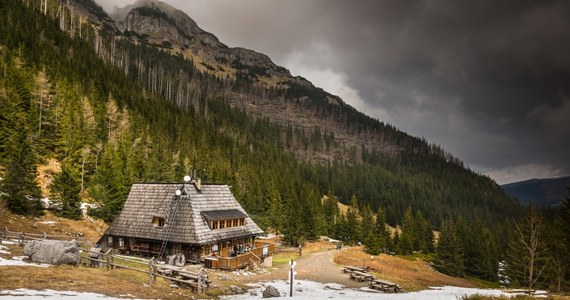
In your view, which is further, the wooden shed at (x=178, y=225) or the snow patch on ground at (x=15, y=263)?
the wooden shed at (x=178, y=225)

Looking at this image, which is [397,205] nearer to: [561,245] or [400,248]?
[400,248]

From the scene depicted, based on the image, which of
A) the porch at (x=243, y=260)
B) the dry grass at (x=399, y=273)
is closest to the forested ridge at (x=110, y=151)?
the dry grass at (x=399, y=273)

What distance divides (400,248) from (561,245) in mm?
42510

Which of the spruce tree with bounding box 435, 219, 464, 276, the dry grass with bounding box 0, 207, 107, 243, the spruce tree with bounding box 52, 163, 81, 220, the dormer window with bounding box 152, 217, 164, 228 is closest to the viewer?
the dry grass with bounding box 0, 207, 107, 243

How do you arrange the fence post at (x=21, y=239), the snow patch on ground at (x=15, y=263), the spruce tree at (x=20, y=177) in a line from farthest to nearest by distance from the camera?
the spruce tree at (x=20, y=177) → the fence post at (x=21, y=239) → the snow patch on ground at (x=15, y=263)

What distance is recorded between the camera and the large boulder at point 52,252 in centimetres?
2009

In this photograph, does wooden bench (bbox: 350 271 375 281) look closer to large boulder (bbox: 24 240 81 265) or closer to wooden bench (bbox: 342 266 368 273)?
wooden bench (bbox: 342 266 368 273)

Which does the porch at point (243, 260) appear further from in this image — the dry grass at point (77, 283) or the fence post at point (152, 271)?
the fence post at point (152, 271)

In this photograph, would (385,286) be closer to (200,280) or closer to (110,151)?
(200,280)

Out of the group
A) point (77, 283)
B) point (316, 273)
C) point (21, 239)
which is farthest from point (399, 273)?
point (21, 239)

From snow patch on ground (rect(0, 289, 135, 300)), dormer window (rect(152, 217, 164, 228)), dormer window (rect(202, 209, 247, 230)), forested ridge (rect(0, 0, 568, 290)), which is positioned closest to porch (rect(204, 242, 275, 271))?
dormer window (rect(202, 209, 247, 230))

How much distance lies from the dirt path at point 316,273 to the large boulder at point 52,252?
14.7 metres

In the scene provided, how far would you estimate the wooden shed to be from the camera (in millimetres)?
32969

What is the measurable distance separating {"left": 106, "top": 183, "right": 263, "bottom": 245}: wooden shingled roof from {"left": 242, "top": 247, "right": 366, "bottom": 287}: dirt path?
602 centimetres
